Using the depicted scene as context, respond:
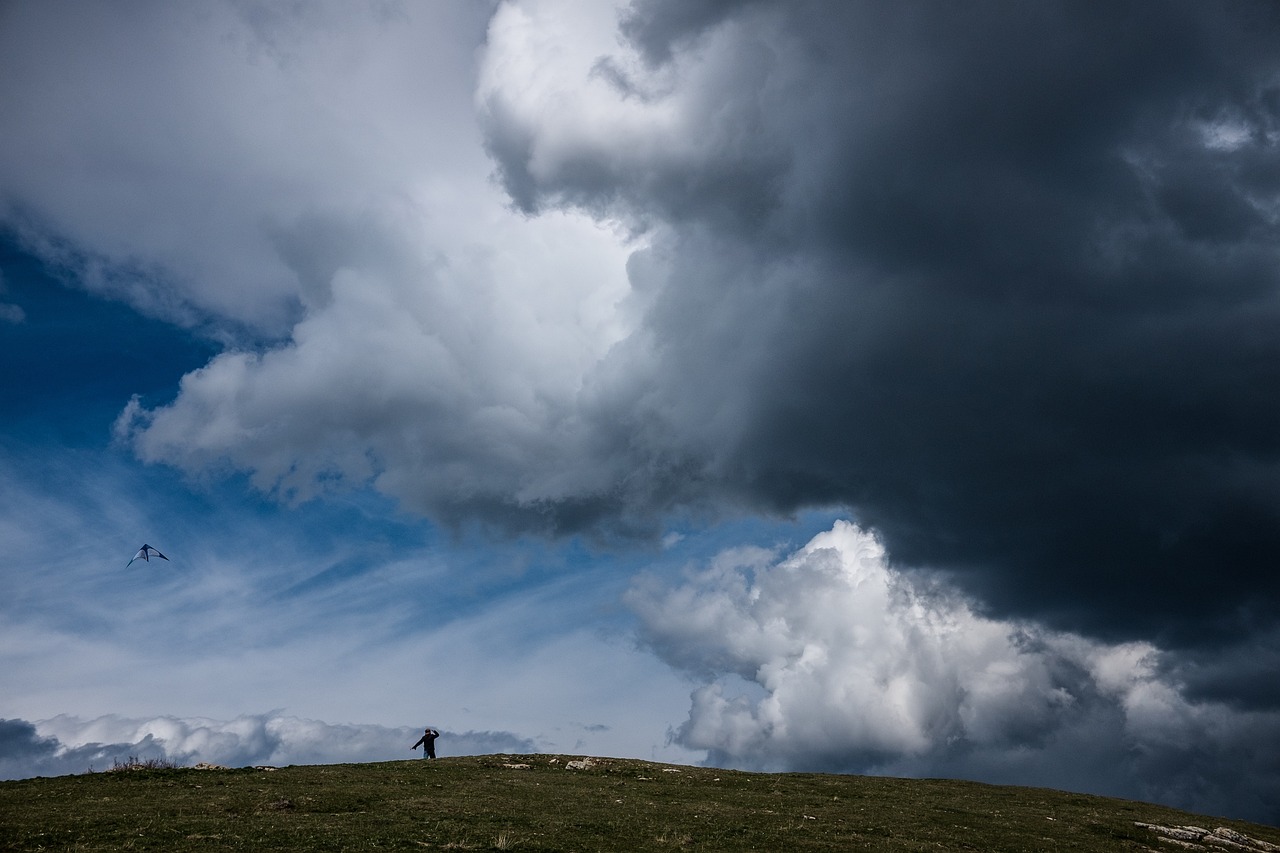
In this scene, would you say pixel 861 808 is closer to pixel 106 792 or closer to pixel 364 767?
pixel 364 767

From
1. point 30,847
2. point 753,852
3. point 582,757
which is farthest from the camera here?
point 582,757

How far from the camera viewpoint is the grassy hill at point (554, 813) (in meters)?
31.4

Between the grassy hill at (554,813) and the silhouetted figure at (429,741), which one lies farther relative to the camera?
the silhouetted figure at (429,741)

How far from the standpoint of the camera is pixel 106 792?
135 ft

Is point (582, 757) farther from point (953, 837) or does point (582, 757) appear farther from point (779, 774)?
point (953, 837)

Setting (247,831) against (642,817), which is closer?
(247,831)

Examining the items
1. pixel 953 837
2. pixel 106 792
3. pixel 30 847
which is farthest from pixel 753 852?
pixel 106 792

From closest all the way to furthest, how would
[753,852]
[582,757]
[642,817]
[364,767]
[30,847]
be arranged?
[30,847] → [753,852] → [642,817] → [364,767] → [582,757]

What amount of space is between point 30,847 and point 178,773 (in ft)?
70.8

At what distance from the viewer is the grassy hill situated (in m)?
31.4

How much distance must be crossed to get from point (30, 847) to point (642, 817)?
1016 inches

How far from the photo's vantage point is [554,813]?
38.8 meters

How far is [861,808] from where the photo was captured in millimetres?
46875

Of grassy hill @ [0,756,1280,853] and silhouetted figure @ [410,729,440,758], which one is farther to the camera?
silhouetted figure @ [410,729,440,758]
